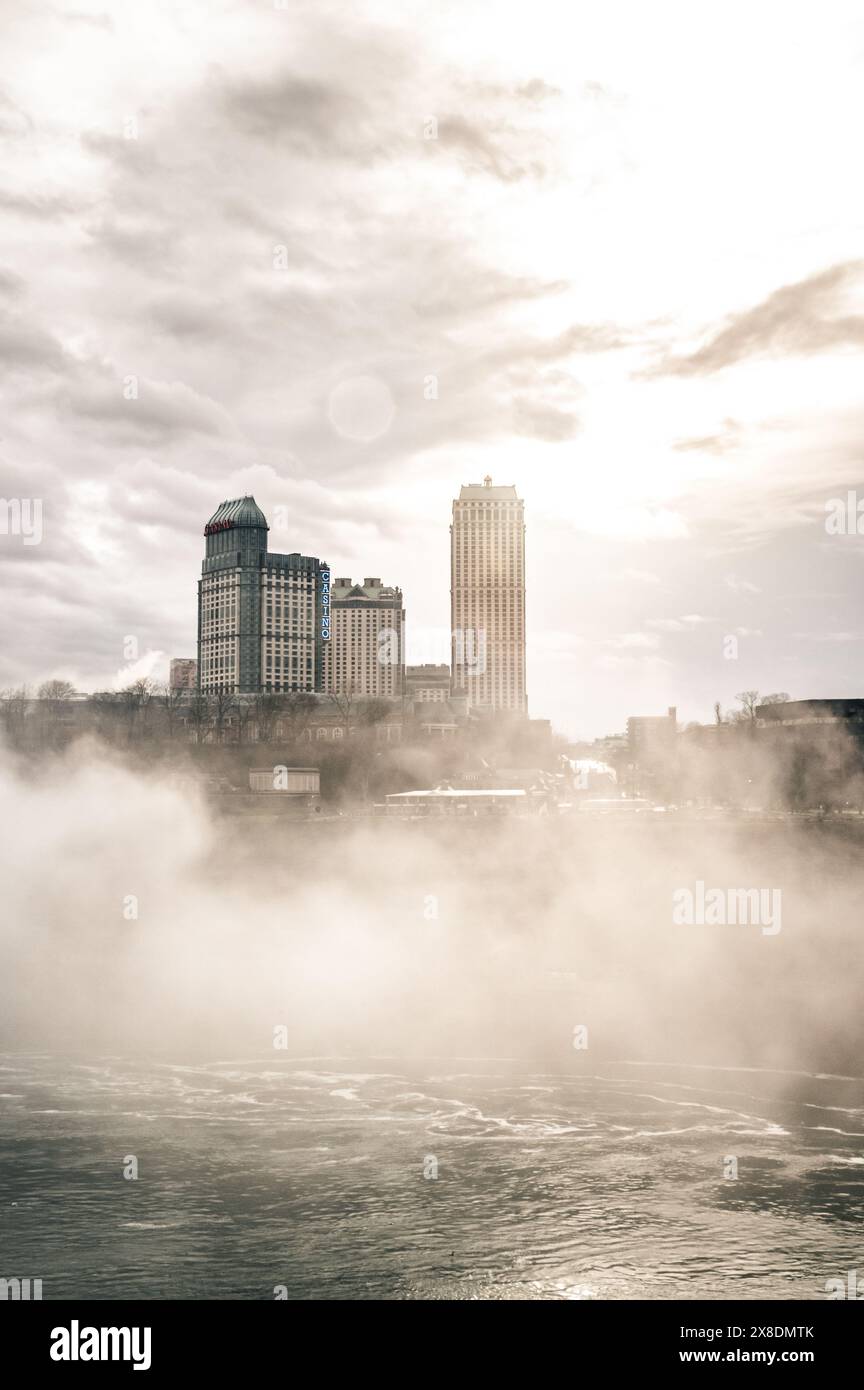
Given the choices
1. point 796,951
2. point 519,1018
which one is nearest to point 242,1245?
point 519,1018

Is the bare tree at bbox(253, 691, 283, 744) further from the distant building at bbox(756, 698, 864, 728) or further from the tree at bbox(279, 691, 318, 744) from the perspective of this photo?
the distant building at bbox(756, 698, 864, 728)

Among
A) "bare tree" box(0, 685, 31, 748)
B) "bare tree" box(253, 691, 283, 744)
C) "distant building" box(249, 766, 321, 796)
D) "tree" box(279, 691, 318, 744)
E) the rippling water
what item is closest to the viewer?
the rippling water

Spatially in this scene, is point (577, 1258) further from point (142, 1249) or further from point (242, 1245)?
point (142, 1249)

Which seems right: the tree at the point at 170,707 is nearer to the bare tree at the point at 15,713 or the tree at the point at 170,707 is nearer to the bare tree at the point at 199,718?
the bare tree at the point at 199,718

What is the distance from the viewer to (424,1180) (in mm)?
19328

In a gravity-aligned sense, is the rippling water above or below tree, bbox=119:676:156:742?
below

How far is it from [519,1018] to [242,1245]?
15.8 meters

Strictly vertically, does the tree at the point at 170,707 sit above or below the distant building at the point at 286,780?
above

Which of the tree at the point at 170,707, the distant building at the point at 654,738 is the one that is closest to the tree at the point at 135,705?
the tree at the point at 170,707

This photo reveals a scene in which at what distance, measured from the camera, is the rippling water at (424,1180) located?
49.5 ft

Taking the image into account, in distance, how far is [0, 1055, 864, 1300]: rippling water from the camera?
15078mm

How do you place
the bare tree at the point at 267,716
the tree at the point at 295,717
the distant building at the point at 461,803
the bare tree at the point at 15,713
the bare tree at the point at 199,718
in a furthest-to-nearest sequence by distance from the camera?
the tree at the point at 295,717, the bare tree at the point at 267,716, the bare tree at the point at 199,718, the distant building at the point at 461,803, the bare tree at the point at 15,713

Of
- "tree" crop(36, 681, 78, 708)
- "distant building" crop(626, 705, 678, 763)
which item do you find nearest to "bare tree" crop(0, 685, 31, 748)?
"tree" crop(36, 681, 78, 708)
